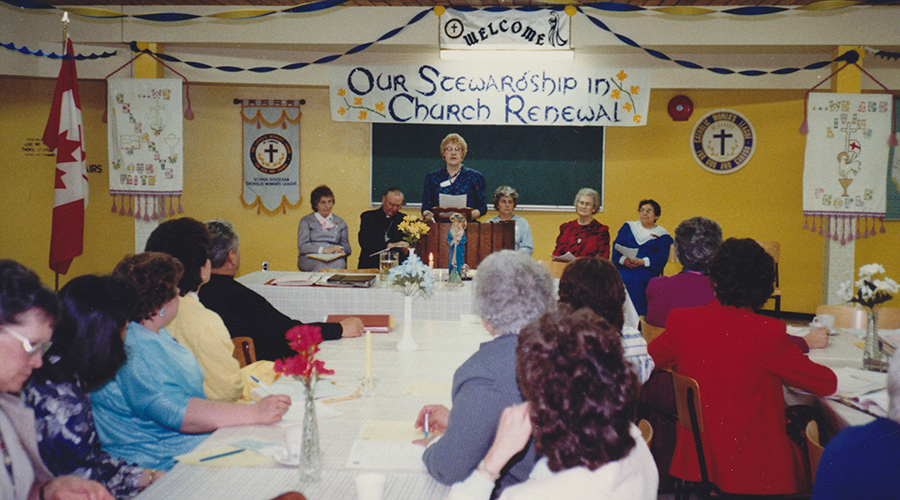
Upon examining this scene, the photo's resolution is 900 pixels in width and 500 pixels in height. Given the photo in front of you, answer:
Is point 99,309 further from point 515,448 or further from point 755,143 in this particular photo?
point 755,143

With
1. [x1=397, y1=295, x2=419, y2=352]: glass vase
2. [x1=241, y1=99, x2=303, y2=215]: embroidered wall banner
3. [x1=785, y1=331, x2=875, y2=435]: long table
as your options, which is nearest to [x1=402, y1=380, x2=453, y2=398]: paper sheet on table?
[x1=397, y1=295, x2=419, y2=352]: glass vase

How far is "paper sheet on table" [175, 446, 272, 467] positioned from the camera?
1712 mm

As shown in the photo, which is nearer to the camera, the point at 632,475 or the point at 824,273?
the point at 632,475

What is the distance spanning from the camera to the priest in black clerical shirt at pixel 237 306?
2.99 meters

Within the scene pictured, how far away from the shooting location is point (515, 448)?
A: 4.38 feet

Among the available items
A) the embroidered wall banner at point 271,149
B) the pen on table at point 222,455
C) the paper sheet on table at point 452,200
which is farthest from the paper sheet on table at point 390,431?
the embroidered wall banner at point 271,149

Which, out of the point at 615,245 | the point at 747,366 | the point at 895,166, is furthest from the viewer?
the point at 895,166

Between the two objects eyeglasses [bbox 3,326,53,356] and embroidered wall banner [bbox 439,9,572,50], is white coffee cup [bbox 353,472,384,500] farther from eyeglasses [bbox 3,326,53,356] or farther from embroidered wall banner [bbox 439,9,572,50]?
embroidered wall banner [bbox 439,9,572,50]

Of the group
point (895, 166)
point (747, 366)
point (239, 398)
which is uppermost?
point (895, 166)

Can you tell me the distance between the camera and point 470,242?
4793 mm

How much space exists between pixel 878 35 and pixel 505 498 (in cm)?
644

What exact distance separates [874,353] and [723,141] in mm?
4898

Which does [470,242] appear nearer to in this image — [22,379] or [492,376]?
[492,376]

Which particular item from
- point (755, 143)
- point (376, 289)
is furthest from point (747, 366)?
point (755, 143)
